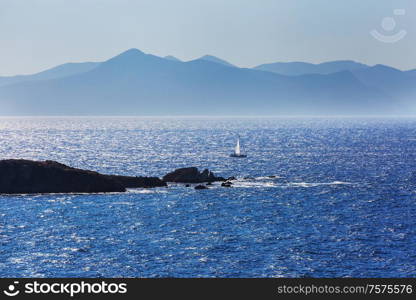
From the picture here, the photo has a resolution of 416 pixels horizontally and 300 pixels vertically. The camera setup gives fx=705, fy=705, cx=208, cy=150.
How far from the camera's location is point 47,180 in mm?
113750

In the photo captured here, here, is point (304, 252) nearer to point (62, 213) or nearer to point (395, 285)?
point (395, 285)

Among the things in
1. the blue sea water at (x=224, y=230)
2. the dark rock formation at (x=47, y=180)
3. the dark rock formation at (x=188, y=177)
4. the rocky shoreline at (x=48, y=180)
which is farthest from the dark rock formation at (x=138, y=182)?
the dark rock formation at (x=188, y=177)

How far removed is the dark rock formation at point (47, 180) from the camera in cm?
11219

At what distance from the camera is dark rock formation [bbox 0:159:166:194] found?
112188 millimetres

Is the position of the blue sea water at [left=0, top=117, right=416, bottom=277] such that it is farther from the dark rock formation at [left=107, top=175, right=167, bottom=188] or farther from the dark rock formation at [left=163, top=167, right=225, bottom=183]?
the dark rock formation at [left=163, top=167, right=225, bottom=183]

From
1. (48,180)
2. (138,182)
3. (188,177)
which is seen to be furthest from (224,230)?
(188,177)

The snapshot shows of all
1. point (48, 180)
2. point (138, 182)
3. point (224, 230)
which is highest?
point (48, 180)

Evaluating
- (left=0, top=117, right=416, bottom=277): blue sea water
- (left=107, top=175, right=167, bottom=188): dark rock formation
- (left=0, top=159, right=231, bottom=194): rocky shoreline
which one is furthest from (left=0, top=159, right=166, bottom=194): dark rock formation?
(left=0, top=117, right=416, bottom=277): blue sea water

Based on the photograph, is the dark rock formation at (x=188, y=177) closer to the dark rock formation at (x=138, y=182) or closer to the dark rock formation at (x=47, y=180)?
the dark rock formation at (x=138, y=182)

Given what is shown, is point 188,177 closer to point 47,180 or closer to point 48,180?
point 48,180

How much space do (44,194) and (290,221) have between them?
4303 cm

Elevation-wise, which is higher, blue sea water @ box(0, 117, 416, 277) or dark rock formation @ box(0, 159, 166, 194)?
dark rock formation @ box(0, 159, 166, 194)

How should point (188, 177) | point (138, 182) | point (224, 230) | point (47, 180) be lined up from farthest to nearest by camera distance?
point (188, 177) < point (138, 182) < point (47, 180) < point (224, 230)

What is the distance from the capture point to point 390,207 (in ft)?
322
